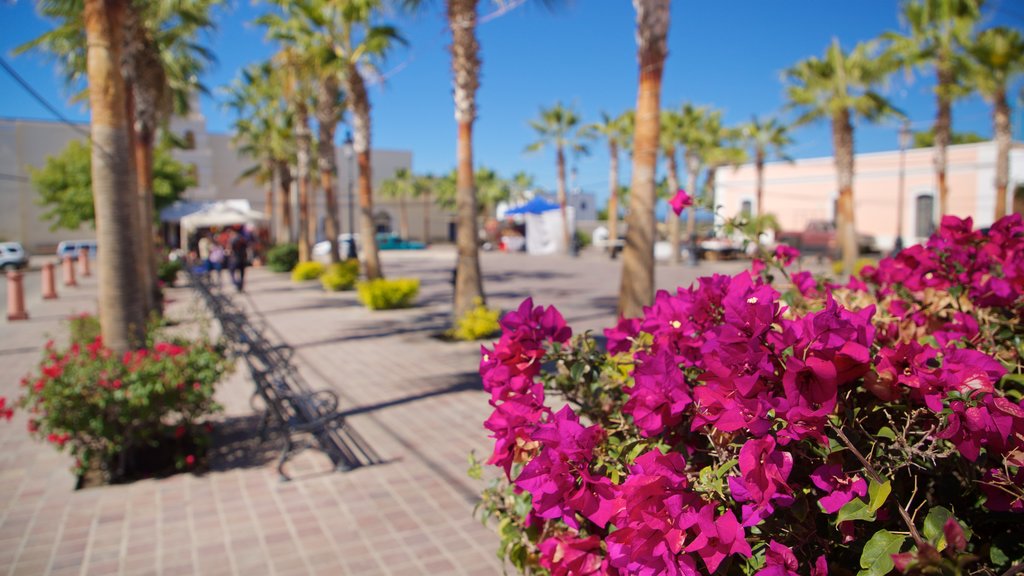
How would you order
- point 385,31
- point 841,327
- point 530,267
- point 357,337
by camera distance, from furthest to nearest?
point 530,267 → point 385,31 → point 357,337 → point 841,327

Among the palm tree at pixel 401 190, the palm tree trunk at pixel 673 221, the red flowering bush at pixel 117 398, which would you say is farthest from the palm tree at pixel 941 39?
the palm tree at pixel 401 190

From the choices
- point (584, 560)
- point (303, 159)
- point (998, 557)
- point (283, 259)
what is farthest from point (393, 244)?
point (998, 557)

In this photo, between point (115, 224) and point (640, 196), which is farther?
point (640, 196)

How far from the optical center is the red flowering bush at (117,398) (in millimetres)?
4848

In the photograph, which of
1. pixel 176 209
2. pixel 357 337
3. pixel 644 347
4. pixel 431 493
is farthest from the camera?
pixel 176 209

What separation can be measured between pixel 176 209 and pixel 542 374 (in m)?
32.8

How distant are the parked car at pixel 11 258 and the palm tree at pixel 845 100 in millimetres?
34554

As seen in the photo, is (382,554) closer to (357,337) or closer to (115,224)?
(115,224)

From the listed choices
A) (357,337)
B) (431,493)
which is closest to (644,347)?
(431,493)

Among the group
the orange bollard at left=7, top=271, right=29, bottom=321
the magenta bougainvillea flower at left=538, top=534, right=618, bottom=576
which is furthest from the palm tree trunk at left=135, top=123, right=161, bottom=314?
the magenta bougainvillea flower at left=538, top=534, right=618, bottom=576

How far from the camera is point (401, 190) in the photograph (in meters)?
57.3

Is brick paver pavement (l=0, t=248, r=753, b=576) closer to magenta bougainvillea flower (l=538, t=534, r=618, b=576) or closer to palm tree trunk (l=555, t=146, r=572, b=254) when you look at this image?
magenta bougainvillea flower (l=538, t=534, r=618, b=576)

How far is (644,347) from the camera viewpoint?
2102mm

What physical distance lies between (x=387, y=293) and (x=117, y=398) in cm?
973
